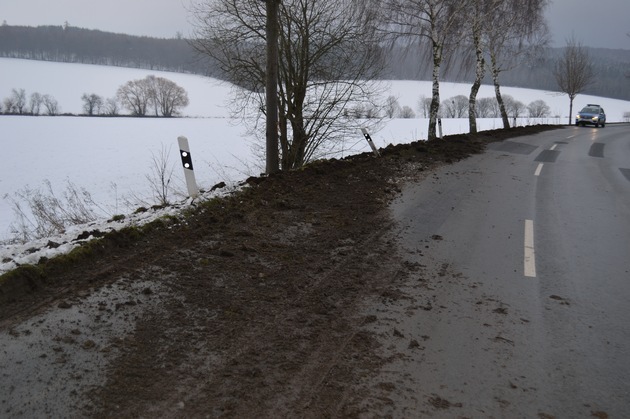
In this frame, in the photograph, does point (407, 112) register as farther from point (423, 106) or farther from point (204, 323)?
point (204, 323)

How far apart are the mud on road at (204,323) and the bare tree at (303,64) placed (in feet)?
25.8

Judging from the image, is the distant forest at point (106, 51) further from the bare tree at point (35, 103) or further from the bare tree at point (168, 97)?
the bare tree at point (35, 103)

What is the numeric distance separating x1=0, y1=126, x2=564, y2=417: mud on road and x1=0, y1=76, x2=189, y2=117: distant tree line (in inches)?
3128

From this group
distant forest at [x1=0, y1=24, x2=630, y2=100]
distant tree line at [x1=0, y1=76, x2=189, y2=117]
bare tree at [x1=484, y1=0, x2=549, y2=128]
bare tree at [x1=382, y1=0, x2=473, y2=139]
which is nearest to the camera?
bare tree at [x1=382, y1=0, x2=473, y2=139]

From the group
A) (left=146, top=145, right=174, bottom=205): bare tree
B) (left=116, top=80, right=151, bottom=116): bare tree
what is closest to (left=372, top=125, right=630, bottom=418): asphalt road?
(left=146, top=145, right=174, bottom=205): bare tree

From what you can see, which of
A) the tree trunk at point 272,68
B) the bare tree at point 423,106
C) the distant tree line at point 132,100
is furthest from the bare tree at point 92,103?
the tree trunk at point 272,68

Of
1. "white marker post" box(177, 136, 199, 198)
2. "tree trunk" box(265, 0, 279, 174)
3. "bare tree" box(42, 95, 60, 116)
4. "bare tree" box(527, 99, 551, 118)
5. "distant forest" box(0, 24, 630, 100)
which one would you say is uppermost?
"distant forest" box(0, 24, 630, 100)

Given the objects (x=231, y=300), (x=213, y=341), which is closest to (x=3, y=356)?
(x=213, y=341)

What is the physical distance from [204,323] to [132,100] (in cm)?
8891

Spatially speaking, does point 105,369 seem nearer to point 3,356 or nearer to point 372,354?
point 3,356

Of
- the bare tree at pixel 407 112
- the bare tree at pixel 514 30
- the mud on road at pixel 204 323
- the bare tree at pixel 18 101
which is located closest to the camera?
the mud on road at pixel 204 323

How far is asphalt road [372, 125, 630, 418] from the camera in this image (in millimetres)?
2945

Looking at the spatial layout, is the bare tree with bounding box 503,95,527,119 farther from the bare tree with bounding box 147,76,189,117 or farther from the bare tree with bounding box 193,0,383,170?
the bare tree with bounding box 193,0,383,170

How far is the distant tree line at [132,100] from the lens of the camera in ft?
240
